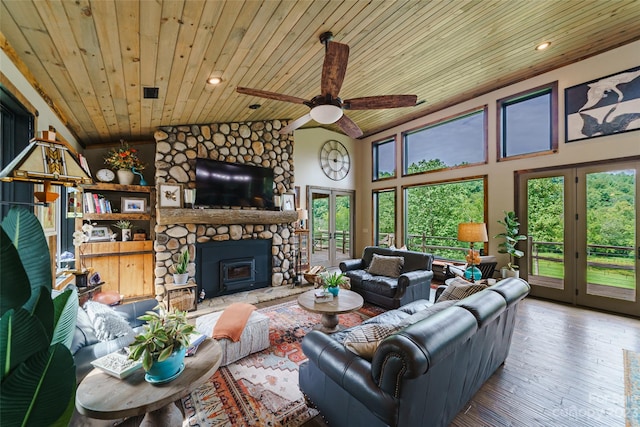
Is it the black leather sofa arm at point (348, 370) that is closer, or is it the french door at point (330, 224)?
the black leather sofa arm at point (348, 370)

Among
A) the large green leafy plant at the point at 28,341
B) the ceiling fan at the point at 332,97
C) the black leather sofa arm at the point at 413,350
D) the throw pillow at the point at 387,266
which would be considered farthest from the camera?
the throw pillow at the point at 387,266

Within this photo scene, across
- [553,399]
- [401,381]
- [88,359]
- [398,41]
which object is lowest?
[553,399]

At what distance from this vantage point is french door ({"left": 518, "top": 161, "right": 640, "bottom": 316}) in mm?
3645

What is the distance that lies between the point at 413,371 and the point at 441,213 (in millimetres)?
5478

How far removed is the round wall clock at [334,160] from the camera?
6707mm

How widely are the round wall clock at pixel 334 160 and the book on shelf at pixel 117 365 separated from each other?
5.62m

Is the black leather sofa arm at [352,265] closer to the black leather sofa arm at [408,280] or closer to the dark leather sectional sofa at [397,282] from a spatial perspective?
the dark leather sectional sofa at [397,282]

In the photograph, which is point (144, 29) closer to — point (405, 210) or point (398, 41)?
point (398, 41)

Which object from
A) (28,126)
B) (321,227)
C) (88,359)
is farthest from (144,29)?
(321,227)

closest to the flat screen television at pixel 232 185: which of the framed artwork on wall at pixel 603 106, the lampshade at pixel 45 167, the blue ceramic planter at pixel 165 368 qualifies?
the lampshade at pixel 45 167

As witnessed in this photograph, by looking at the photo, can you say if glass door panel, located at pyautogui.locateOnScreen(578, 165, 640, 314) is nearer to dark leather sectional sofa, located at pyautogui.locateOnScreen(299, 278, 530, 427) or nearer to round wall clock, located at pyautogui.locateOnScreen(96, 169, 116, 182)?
dark leather sectional sofa, located at pyautogui.locateOnScreen(299, 278, 530, 427)

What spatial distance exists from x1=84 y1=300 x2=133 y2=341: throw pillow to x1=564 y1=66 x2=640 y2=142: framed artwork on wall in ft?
20.2

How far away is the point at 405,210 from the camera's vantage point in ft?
21.3

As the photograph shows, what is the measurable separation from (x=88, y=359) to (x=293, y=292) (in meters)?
3.34
